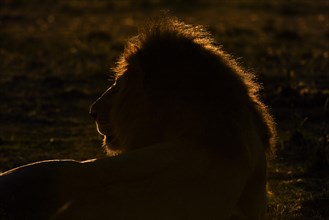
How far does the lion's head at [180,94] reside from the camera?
4707mm

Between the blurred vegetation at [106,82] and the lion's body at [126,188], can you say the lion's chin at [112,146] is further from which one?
the blurred vegetation at [106,82]

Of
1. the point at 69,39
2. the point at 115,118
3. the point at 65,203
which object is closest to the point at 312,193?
the point at 115,118

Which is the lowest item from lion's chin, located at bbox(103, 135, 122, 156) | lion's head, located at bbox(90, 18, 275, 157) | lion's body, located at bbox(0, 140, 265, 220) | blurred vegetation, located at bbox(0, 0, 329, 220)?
blurred vegetation, located at bbox(0, 0, 329, 220)

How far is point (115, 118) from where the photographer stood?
17.5ft

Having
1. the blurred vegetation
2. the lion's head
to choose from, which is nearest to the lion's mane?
the lion's head

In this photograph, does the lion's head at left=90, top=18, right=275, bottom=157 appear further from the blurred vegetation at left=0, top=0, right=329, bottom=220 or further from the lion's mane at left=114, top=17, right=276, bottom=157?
the blurred vegetation at left=0, top=0, right=329, bottom=220

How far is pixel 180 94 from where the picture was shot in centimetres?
489

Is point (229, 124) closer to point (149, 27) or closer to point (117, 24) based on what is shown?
point (149, 27)

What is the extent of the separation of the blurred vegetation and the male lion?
1.46 metres

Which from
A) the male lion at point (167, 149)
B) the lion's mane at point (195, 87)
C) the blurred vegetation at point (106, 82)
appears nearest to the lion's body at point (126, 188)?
the male lion at point (167, 149)

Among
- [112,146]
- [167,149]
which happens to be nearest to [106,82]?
[112,146]

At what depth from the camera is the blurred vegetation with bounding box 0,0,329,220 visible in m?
8.02

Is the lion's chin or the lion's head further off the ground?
the lion's head

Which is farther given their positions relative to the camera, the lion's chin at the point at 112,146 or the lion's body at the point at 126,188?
the lion's chin at the point at 112,146
